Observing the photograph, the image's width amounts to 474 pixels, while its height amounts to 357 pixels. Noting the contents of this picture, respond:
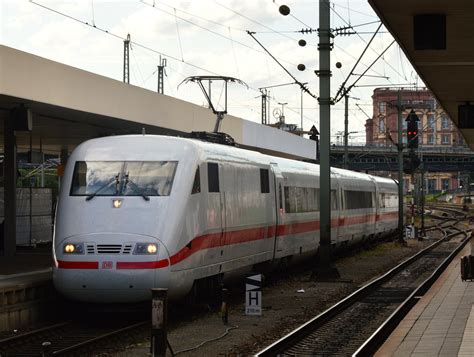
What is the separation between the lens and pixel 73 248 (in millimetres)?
13633

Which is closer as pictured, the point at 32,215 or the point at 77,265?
the point at 77,265

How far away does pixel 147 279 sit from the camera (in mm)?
13273

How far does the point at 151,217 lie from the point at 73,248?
1.26m

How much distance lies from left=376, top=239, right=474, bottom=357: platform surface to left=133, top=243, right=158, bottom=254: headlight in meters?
3.66

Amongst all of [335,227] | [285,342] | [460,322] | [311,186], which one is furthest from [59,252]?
[335,227]

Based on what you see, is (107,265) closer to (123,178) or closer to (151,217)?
(151,217)

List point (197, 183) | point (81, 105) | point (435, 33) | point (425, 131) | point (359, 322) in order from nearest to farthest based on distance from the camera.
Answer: point (435, 33) → point (197, 183) → point (359, 322) → point (81, 105) → point (425, 131)

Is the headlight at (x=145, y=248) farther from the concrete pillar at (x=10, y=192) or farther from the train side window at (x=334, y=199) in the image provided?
the train side window at (x=334, y=199)

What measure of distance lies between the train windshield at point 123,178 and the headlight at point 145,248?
1.03 m

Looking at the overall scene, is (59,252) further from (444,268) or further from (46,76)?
(444,268)

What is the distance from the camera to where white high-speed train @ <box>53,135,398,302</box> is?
13398 mm

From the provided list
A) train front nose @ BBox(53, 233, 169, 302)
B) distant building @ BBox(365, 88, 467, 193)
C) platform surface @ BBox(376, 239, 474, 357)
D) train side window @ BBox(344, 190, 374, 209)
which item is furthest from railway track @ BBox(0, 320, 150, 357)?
distant building @ BBox(365, 88, 467, 193)

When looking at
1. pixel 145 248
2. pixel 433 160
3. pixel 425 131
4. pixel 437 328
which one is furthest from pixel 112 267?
pixel 433 160

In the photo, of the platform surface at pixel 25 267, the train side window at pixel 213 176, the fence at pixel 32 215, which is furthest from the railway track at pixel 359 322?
the fence at pixel 32 215
